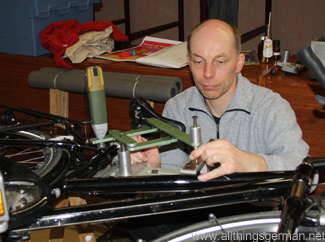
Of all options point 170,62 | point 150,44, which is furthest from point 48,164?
point 150,44

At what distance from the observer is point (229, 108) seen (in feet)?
4.13

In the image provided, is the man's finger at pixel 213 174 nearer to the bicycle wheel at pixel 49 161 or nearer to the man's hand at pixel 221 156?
the man's hand at pixel 221 156

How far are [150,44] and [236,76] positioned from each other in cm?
101

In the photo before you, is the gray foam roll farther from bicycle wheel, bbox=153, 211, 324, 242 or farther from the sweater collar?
bicycle wheel, bbox=153, 211, 324, 242

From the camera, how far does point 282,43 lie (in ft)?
10.8

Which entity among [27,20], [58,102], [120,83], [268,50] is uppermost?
[27,20]

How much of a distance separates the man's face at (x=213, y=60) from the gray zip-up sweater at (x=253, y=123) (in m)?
0.08

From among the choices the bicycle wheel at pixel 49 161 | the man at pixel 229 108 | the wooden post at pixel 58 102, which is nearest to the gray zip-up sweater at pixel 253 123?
the man at pixel 229 108

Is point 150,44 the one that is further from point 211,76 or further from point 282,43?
point 282,43

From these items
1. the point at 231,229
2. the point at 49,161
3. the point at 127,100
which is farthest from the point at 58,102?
the point at 231,229

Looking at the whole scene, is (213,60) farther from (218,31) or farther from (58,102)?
(58,102)

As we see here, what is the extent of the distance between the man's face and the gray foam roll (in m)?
0.38

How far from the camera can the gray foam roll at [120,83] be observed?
1.62 m

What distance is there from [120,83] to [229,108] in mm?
638
